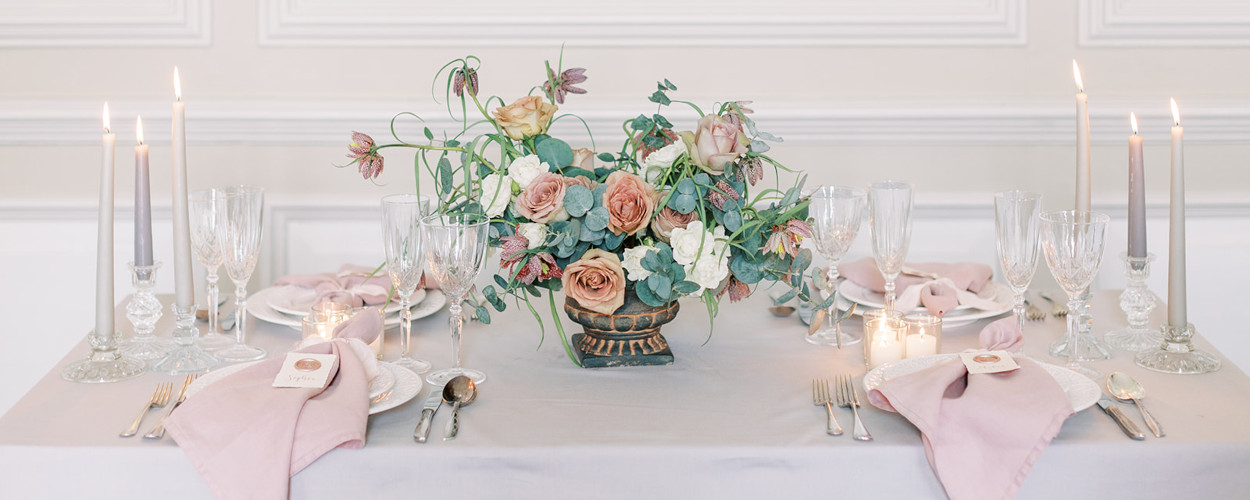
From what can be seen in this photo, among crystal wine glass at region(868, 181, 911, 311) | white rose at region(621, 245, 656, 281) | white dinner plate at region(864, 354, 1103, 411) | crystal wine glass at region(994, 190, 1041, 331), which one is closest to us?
white dinner plate at region(864, 354, 1103, 411)

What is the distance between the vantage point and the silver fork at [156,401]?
3.82 feet

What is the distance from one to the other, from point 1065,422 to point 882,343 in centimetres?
26

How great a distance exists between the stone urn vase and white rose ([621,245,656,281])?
0.06 m

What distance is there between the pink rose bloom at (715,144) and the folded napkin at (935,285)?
0.49 metres

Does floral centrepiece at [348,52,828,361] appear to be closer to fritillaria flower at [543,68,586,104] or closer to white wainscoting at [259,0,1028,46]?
fritillaria flower at [543,68,586,104]

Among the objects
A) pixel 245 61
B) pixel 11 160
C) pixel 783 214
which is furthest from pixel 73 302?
pixel 783 214

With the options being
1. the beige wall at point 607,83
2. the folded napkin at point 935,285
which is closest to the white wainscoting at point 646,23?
the beige wall at point 607,83

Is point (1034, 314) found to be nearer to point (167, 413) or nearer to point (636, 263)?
point (636, 263)

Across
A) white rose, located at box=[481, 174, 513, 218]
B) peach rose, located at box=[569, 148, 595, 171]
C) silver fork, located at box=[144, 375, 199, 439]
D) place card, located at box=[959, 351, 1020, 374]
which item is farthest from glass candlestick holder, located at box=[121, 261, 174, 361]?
place card, located at box=[959, 351, 1020, 374]

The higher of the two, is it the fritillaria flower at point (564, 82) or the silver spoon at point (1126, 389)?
the fritillaria flower at point (564, 82)

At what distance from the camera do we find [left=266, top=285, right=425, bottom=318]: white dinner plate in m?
1.60

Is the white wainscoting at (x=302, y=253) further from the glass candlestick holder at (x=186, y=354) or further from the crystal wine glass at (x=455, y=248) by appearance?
the crystal wine glass at (x=455, y=248)

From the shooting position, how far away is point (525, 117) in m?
1.32

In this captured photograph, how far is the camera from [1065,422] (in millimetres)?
1178
